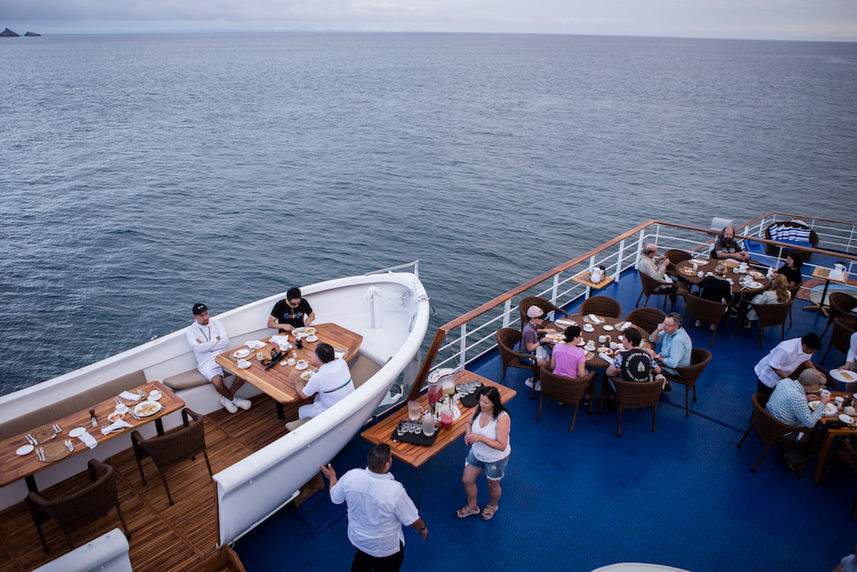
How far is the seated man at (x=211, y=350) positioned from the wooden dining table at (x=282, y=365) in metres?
0.17

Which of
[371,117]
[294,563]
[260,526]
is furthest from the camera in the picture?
[371,117]

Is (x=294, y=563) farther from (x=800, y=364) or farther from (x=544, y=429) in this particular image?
(x=800, y=364)

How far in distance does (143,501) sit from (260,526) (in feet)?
3.62

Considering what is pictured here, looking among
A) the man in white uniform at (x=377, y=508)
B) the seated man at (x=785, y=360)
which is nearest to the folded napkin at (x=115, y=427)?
the man in white uniform at (x=377, y=508)

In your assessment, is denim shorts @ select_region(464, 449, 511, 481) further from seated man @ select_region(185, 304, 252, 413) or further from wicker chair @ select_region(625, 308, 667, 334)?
wicker chair @ select_region(625, 308, 667, 334)

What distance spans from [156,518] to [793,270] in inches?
362

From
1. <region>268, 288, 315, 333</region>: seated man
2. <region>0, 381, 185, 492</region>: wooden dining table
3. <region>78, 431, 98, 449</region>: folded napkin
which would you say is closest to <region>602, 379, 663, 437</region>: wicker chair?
<region>268, 288, 315, 333</region>: seated man

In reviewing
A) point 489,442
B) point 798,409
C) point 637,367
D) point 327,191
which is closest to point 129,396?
point 489,442

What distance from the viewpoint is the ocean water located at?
1720cm

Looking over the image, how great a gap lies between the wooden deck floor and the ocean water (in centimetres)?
1057

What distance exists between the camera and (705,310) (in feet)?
24.6

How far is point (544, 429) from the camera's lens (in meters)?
5.86

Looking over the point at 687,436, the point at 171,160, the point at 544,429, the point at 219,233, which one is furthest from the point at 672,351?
the point at 171,160

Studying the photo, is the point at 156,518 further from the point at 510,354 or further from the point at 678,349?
the point at 678,349
